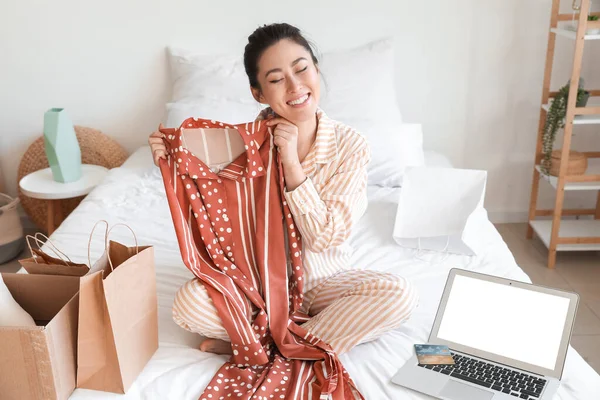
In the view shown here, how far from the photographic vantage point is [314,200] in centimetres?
149

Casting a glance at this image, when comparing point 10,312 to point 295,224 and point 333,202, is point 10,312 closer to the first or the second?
point 295,224

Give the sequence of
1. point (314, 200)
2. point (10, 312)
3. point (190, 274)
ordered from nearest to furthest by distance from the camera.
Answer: point (10, 312), point (314, 200), point (190, 274)

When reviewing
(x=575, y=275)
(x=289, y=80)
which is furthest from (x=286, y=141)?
(x=575, y=275)

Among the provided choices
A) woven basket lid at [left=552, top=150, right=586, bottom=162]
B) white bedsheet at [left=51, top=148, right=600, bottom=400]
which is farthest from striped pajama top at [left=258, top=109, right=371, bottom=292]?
woven basket lid at [left=552, top=150, right=586, bottom=162]

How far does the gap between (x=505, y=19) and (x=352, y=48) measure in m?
0.72

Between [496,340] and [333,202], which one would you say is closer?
[496,340]

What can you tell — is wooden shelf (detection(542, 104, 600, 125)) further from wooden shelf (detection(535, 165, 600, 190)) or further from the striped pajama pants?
Answer: the striped pajama pants

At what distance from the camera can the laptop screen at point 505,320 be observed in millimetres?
1341

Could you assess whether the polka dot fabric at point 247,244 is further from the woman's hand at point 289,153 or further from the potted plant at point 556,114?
the potted plant at point 556,114

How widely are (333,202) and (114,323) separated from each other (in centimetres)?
61

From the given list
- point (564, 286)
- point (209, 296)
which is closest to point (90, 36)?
point (209, 296)

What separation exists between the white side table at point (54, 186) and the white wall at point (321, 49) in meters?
0.27

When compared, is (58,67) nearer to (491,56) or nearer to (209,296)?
(209,296)

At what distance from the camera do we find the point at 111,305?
1.29m
